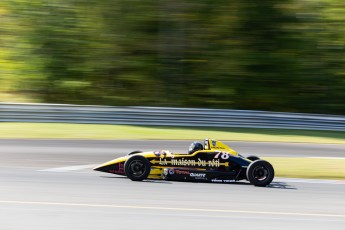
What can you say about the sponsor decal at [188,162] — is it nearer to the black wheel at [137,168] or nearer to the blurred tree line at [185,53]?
the black wheel at [137,168]

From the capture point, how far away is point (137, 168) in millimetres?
10875

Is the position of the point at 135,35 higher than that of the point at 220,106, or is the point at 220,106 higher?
the point at 135,35

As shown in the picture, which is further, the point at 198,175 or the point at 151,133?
the point at 151,133

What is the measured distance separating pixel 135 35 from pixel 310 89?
7.55 metres

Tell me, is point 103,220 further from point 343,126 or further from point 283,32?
point 283,32

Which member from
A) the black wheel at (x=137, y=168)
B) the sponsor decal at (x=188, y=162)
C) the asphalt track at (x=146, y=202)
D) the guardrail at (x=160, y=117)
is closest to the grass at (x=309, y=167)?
the asphalt track at (x=146, y=202)

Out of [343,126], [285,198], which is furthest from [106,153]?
[343,126]

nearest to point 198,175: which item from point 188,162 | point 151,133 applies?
point 188,162

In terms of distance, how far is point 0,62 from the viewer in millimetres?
26797

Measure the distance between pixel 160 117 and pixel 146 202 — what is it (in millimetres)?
12455

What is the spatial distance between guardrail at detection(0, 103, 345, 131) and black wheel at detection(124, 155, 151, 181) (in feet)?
34.1

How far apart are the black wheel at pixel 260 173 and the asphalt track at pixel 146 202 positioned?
14 cm

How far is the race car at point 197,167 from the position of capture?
428 inches

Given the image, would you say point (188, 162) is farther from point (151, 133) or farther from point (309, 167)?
point (151, 133)
